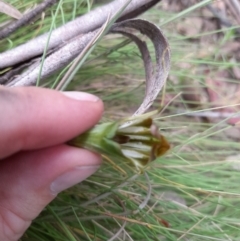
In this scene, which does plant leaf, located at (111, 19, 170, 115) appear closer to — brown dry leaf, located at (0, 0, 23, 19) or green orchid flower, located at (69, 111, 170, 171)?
green orchid flower, located at (69, 111, 170, 171)

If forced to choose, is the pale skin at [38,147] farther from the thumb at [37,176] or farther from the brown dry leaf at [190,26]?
the brown dry leaf at [190,26]

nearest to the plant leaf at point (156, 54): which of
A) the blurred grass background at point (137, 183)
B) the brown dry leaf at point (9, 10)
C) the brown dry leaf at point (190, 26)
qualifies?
the blurred grass background at point (137, 183)

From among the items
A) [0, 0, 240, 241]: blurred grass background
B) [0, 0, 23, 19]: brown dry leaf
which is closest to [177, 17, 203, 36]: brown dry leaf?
[0, 0, 240, 241]: blurred grass background

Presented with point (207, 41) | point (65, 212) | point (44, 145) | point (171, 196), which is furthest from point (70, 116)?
point (207, 41)

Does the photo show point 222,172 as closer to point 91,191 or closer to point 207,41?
point 91,191

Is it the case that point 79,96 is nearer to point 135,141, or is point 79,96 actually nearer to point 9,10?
point 135,141

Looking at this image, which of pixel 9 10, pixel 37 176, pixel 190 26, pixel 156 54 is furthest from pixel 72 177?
pixel 190 26
